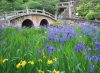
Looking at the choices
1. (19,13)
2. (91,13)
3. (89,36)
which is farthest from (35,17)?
(89,36)

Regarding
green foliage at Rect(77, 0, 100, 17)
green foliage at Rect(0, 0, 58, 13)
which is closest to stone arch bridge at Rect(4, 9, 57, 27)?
green foliage at Rect(0, 0, 58, 13)

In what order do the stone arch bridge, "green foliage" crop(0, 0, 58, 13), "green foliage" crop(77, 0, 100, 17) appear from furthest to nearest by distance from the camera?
"green foliage" crop(0, 0, 58, 13) < "green foliage" crop(77, 0, 100, 17) < the stone arch bridge

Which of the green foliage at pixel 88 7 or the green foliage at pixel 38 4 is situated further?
the green foliage at pixel 38 4

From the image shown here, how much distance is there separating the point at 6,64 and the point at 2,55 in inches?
12.5

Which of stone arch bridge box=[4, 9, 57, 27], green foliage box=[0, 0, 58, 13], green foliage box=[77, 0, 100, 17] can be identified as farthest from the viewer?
green foliage box=[0, 0, 58, 13]

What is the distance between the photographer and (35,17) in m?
32.5

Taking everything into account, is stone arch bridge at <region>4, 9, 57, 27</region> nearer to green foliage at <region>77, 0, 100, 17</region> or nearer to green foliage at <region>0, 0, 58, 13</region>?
green foliage at <region>0, 0, 58, 13</region>

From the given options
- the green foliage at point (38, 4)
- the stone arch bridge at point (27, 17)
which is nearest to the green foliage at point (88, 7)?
the stone arch bridge at point (27, 17)

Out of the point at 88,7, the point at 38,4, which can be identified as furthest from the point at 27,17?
the point at 88,7

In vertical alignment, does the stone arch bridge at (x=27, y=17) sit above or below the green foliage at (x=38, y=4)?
below

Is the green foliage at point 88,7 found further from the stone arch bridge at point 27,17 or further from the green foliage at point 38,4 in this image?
→ the green foliage at point 38,4

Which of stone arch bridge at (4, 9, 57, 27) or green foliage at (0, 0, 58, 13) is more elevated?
green foliage at (0, 0, 58, 13)

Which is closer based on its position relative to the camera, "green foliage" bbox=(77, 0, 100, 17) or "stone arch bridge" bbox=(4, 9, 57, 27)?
"stone arch bridge" bbox=(4, 9, 57, 27)

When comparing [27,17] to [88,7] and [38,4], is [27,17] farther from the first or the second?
[88,7]
